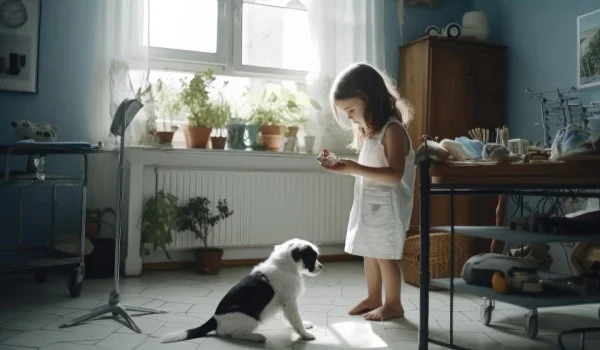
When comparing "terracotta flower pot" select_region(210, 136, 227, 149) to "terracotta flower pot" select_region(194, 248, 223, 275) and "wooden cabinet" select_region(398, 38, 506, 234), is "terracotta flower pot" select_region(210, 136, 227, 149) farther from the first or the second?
"wooden cabinet" select_region(398, 38, 506, 234)

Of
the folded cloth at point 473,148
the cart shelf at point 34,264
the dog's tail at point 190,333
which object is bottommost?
the dog's tail at point 190,333

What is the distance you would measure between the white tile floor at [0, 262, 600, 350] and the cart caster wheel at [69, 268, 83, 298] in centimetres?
5

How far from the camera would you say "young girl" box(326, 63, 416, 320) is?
2.19 meters

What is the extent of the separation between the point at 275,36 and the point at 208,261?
5.62 feet

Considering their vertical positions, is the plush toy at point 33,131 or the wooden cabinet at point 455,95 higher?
the wooden cabinet at point 455,95

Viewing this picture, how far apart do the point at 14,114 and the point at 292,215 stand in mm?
1854

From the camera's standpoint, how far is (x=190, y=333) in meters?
1.89

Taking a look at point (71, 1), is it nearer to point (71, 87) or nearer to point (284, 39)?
point (71, 87)

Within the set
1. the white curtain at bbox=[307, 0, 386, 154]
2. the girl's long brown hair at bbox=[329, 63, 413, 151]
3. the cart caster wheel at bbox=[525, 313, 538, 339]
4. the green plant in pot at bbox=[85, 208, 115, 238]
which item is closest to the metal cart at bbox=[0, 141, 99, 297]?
the green plant in pot at bbox=[85, 208, 115, 238]

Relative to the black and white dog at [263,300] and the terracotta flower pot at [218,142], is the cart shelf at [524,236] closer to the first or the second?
the black and white dog at [263,300]

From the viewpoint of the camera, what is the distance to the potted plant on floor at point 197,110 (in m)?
3.34

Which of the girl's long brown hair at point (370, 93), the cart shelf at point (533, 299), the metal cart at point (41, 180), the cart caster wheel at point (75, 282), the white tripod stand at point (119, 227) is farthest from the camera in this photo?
the cart caster wheel at point (75, 282)

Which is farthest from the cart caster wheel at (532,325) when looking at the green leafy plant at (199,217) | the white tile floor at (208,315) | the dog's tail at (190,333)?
the green leafy plant at (199,217)

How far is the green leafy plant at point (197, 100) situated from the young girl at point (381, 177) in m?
1.29
